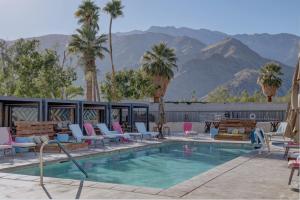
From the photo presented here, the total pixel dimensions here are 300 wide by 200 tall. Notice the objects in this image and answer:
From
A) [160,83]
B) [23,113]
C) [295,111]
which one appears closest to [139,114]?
[160,83]

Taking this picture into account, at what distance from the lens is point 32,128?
14.3 meters

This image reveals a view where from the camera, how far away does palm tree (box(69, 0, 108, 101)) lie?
1252 inches

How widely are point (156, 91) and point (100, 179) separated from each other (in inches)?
951

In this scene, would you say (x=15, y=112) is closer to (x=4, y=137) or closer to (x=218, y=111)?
(x=4, y=137)

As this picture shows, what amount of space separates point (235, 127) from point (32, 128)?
10.8 m

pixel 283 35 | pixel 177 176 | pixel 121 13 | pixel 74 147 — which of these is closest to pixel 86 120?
pixel 74 147

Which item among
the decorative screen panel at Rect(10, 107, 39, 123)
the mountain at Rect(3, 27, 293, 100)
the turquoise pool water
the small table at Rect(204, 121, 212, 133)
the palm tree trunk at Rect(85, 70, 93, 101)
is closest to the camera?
the turquoise pool water

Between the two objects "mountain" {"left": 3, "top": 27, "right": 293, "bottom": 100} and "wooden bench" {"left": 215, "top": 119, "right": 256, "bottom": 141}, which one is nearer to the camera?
"wooden bench" {"left": 215, "top": 119, "right": 256, "bottom": 141}

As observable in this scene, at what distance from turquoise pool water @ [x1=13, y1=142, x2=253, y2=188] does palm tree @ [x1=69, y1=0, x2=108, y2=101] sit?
54.3 feet

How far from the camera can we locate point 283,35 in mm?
190250

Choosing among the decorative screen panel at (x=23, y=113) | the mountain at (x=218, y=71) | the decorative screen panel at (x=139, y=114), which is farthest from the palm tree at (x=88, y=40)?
the mountain at (x=218, y=71)

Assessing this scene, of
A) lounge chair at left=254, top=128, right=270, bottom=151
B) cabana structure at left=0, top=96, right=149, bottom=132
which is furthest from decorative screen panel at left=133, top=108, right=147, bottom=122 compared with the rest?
lounge chair at left=254, top=128, right=270, bottom=151

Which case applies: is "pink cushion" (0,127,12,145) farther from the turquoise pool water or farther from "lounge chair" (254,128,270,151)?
"lounge chair" (254,128,270,151)

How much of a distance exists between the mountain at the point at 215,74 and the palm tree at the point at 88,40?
57040 millimetres
